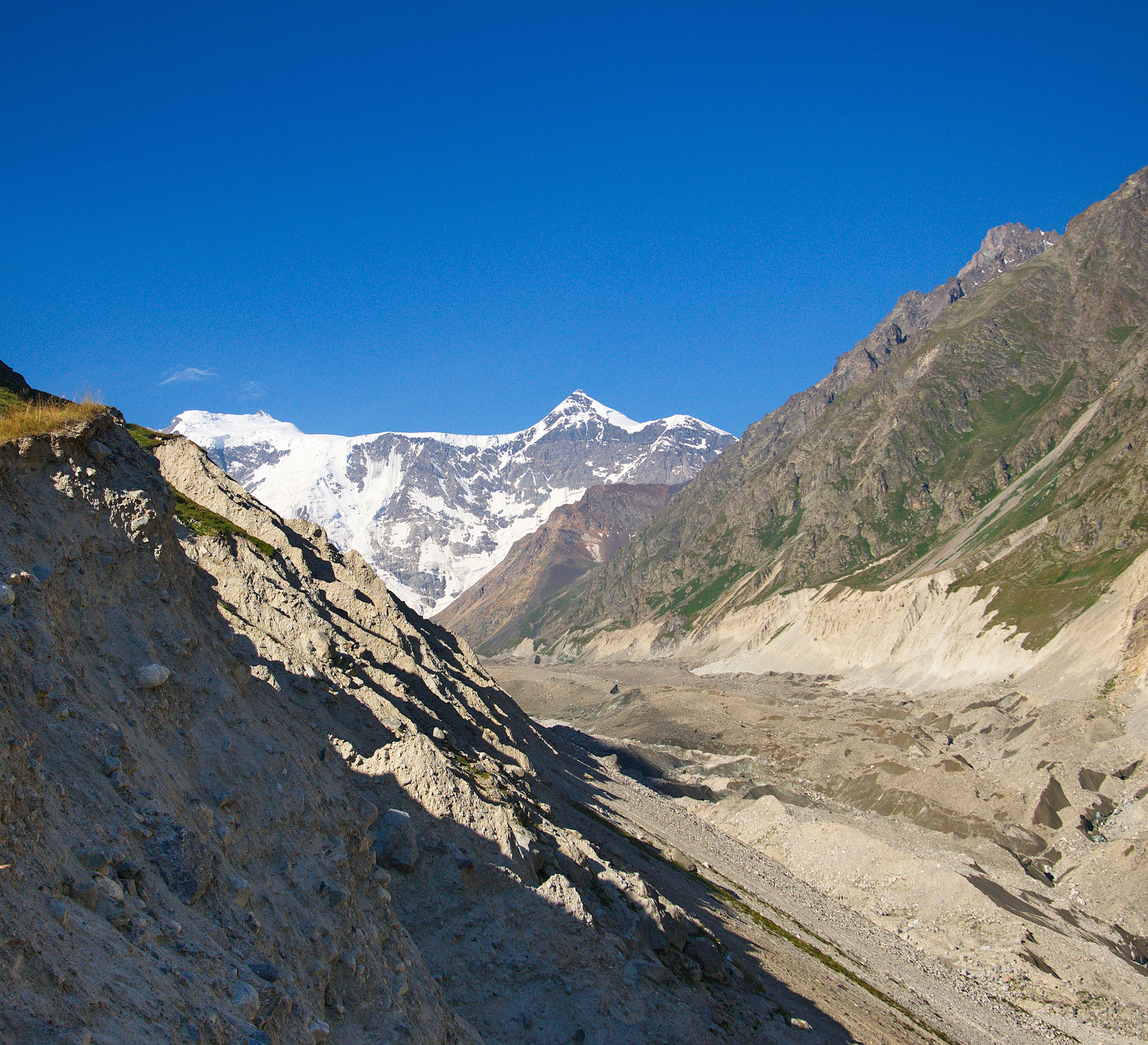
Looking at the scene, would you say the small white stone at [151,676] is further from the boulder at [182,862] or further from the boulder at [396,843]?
the boulder at [396,843]

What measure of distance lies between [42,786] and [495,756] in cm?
3101

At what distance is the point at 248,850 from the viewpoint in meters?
12.6

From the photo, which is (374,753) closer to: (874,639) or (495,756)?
(495,756)

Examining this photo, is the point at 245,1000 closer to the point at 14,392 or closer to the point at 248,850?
the point at 248,850

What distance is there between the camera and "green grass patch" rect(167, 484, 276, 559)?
27062 millimetres

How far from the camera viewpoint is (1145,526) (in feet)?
395

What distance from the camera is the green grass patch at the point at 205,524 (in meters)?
27.1

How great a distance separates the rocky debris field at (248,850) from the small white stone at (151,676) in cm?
7

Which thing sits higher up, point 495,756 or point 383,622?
point 383,622

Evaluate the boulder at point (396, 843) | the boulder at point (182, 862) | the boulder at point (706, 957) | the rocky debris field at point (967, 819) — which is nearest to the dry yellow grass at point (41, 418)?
the boulder at point (182, 862)

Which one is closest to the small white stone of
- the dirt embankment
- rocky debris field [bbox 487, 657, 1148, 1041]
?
the dirt embankment

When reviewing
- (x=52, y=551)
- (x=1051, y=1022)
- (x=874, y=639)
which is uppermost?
(x=52, y=551)

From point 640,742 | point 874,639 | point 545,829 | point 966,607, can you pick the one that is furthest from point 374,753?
point 874,639

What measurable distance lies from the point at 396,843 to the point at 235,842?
23.3ft
